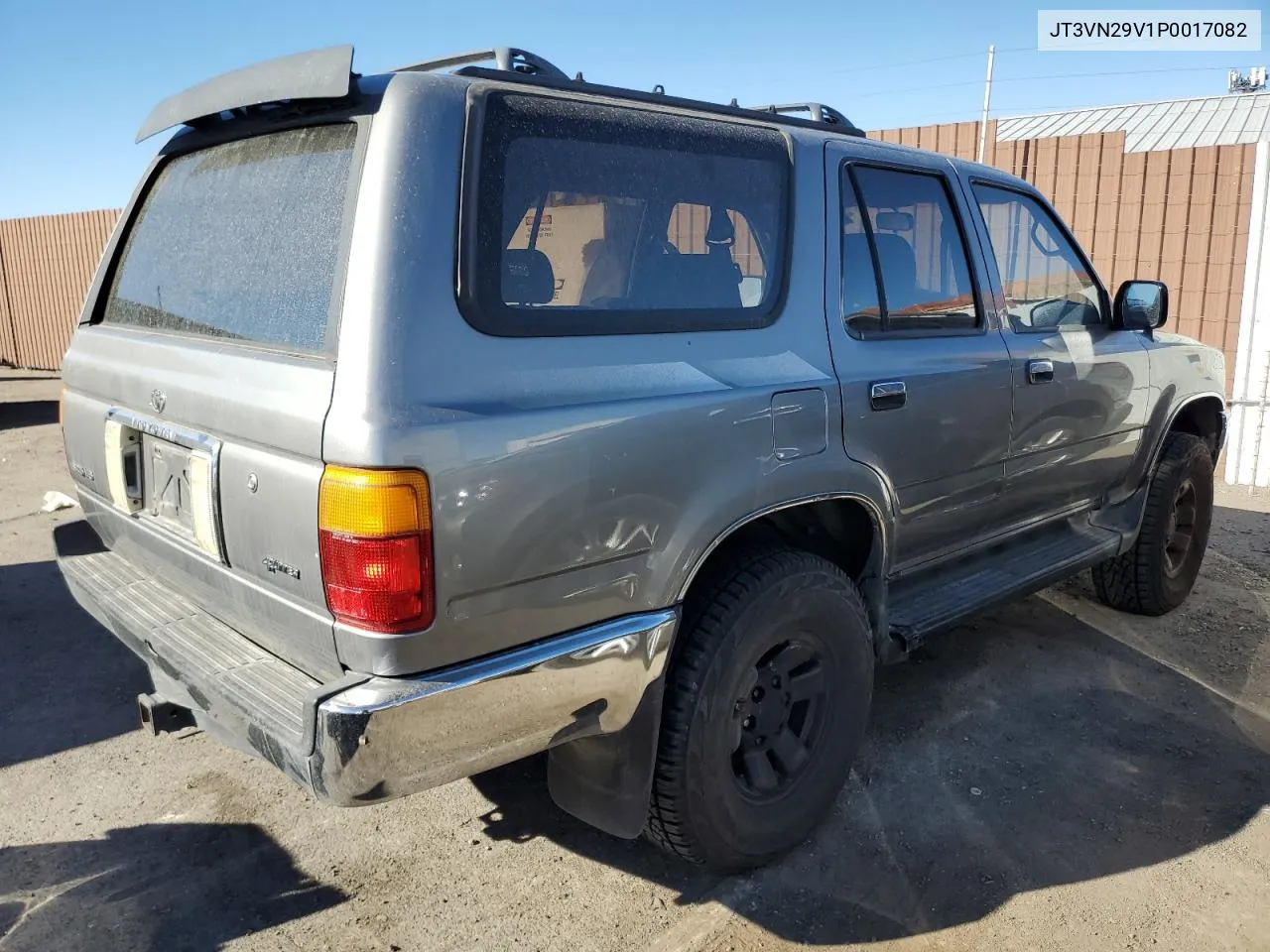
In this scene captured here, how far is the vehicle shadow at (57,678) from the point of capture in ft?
11.3

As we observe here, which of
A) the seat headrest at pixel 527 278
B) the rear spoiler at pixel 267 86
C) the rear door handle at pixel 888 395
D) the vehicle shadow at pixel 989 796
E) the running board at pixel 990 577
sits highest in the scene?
the rear spoiler at pixel 267 86

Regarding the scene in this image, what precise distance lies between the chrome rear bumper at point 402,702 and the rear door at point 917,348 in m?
1.01

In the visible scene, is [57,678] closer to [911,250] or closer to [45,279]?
[911,250]

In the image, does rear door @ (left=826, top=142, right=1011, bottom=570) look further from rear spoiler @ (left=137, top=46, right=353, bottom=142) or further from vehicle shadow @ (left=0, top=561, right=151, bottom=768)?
vehicle shadow @ (left=0, top=561, right=151, bottom=768)

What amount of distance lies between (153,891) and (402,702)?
1301mm

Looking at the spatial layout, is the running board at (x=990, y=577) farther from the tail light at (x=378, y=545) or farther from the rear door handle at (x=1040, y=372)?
the tail light at (x=378, y=545)

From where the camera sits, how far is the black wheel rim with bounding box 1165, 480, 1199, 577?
15.3 feet

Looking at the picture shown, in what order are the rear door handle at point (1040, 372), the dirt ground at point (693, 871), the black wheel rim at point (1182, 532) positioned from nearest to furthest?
1. the dirt ground at point (693, 871)
2. the rear door handle at point (1040, 372)
3. the black wheel rim at point (1182, 532)

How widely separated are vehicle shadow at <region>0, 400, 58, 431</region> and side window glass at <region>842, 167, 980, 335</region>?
9558 millimetres

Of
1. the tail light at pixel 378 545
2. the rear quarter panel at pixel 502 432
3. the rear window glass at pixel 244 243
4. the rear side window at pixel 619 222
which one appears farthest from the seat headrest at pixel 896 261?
the tail light at pixel 378 545

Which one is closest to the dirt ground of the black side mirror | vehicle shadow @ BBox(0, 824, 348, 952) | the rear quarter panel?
vehicle shadow @ BBox(0, 824, 348, 952)

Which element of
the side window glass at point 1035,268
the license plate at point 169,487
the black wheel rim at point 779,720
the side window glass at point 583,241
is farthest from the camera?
the side window glass at point 1035,268

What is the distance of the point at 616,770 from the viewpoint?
2.30 meters

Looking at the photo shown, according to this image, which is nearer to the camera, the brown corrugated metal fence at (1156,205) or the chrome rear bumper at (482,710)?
the chrome rear bumper at (482,710)
